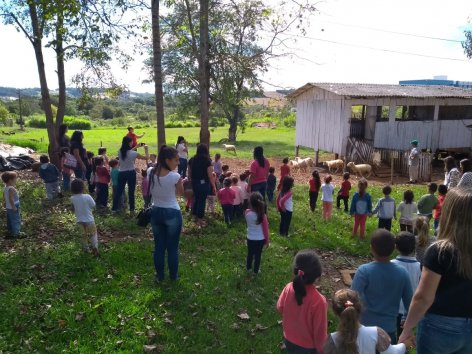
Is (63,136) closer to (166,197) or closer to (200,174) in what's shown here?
(200,174)

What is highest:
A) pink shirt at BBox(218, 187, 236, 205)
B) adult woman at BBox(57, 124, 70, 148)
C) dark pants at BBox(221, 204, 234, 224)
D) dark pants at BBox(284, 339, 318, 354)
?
adult woman at BBox(57, 124, 70, 148)

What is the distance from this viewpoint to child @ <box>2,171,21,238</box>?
7.73 meters

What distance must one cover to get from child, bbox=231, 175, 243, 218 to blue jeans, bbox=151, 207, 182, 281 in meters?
3.62

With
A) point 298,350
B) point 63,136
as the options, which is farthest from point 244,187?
point 298,350

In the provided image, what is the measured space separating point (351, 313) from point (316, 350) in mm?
848

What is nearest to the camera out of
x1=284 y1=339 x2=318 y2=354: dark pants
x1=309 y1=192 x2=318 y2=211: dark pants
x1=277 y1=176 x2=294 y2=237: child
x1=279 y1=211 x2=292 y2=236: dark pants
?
x1=284 y1=339 x2=318 y2=354: dark pants

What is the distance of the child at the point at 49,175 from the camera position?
1036cm

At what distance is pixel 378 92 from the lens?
20.5 meters

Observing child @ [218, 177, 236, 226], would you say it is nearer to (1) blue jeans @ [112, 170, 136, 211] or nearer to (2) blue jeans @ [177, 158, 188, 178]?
(1) blue jeans @ [112, 170, 136, 211]

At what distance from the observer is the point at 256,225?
654 cm

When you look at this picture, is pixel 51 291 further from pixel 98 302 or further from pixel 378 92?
pixel 378 92

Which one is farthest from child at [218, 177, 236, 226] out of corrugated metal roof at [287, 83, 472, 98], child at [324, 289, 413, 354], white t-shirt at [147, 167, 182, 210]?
corrugated metal roof at [287, 83, 472, 98]

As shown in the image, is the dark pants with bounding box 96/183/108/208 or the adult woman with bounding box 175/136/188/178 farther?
the adult woman with bounding box 175/136/188/178

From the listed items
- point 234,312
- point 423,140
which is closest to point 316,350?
point 234,312
